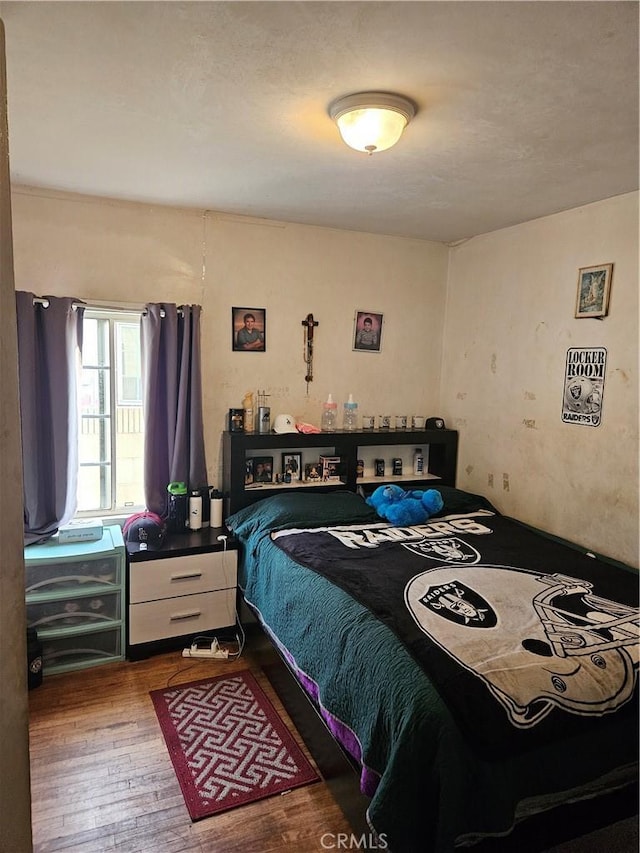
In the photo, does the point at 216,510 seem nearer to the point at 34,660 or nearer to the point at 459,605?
the point at 34,660

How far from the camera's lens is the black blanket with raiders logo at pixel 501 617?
1498mm

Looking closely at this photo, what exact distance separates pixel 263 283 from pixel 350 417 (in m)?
1.05

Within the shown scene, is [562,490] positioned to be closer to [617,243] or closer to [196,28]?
[617,243]

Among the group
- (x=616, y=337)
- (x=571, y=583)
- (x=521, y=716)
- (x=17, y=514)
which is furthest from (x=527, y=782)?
(x=616, y=337)

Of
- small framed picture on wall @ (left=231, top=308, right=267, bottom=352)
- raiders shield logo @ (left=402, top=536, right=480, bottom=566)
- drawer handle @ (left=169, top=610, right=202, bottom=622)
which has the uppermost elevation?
small framed picture on wall @ (left=231, top=308, right=267, bottom=352)

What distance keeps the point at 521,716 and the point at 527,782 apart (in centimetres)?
19

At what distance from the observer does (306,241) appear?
3.38 metres

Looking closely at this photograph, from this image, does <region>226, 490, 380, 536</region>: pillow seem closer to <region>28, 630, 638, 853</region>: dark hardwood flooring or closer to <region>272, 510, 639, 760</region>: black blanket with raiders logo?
<region>272, 510, 639, 760</region>: black blanket with raiders logo

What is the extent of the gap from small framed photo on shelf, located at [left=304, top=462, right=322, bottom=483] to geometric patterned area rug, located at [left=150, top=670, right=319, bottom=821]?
1.23 meters

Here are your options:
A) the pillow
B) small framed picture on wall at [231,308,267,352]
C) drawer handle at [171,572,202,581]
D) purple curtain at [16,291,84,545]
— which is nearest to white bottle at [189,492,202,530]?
the pillow

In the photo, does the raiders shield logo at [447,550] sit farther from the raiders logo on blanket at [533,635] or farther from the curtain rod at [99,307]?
the curtain rod at [99,307]

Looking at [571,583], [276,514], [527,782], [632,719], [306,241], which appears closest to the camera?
[527,782]

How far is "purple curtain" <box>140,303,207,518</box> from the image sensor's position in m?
2.99

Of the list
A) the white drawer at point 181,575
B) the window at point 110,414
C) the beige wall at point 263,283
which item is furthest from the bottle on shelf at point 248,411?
the white drawer at point 181,575
